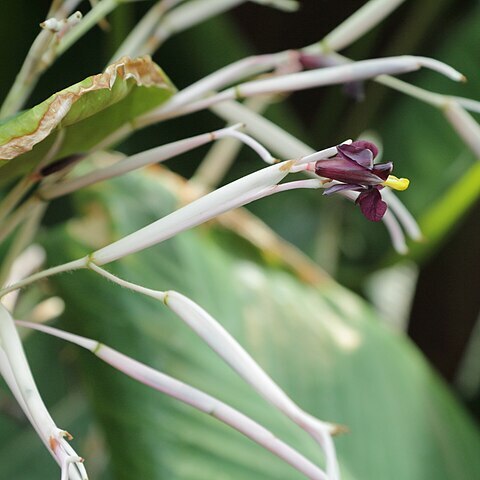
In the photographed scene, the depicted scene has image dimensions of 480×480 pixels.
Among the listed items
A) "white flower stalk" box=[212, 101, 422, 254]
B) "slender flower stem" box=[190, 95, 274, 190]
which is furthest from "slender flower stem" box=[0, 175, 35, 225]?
"slender flower stem" box=[190, 95, 274, 190]

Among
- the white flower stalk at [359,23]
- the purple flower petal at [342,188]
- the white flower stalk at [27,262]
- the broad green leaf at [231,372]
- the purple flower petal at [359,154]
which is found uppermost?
the white flower stalk at [359,23]

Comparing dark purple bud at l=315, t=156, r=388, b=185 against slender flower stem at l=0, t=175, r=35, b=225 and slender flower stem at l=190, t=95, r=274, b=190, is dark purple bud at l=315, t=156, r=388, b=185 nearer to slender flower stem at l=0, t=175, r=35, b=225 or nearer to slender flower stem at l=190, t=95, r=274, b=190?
slender flower stem at l=0, t=175, r=35, b=225

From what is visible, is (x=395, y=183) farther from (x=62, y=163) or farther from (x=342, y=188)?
(x=62, y=163)

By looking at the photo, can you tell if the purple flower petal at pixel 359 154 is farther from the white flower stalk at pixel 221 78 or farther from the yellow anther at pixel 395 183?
the white flower stalk at pixel 221 78

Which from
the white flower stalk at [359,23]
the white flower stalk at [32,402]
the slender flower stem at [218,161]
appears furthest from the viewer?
the slender flower stem at [218,161]

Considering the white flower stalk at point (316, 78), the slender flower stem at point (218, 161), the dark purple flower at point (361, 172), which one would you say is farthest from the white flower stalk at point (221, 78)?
the slender flower stem at point (218, 161)

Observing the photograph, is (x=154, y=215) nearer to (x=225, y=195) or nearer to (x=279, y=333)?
(x=279, y=333)
